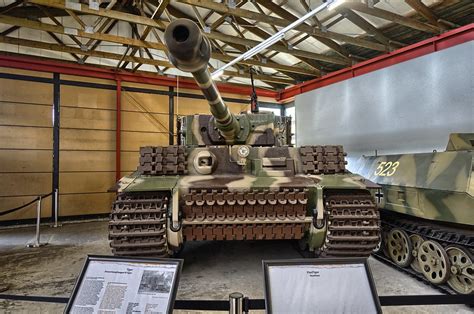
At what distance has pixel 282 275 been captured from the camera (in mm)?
1861

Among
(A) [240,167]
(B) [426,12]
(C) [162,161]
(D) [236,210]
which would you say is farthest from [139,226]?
(B) [426,12]

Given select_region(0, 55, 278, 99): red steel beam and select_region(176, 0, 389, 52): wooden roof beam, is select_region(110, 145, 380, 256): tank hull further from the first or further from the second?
select_region(0, 55, 278, 99): red steel beam

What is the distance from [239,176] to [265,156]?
0.64 metres

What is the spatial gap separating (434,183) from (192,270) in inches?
140

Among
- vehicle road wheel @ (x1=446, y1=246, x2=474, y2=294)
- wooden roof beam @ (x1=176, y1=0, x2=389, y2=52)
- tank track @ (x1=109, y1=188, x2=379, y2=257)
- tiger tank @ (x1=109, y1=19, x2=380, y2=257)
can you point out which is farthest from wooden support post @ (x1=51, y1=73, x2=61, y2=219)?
vehicle road wheel @ (x1=446, y1=246, x2=474, y2=294)

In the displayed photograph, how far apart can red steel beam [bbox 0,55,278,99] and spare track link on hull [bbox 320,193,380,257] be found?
8.01 m

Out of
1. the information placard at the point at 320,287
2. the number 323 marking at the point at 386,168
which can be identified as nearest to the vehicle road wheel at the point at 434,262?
the number 323 marking at the point at 386,168

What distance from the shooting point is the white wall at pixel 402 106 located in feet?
20.1

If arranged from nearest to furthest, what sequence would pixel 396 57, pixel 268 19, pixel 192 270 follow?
pixel 192 270 < pixel 268 19 < pixel 396 57

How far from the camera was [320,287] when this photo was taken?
6.06ft

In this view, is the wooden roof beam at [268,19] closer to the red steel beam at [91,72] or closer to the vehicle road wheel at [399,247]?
the red steel beam at [91,72]

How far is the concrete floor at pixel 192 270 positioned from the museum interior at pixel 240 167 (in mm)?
40

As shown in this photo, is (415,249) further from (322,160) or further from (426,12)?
(426,12)

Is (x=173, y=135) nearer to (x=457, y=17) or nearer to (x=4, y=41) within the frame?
(x=4, y=41)
